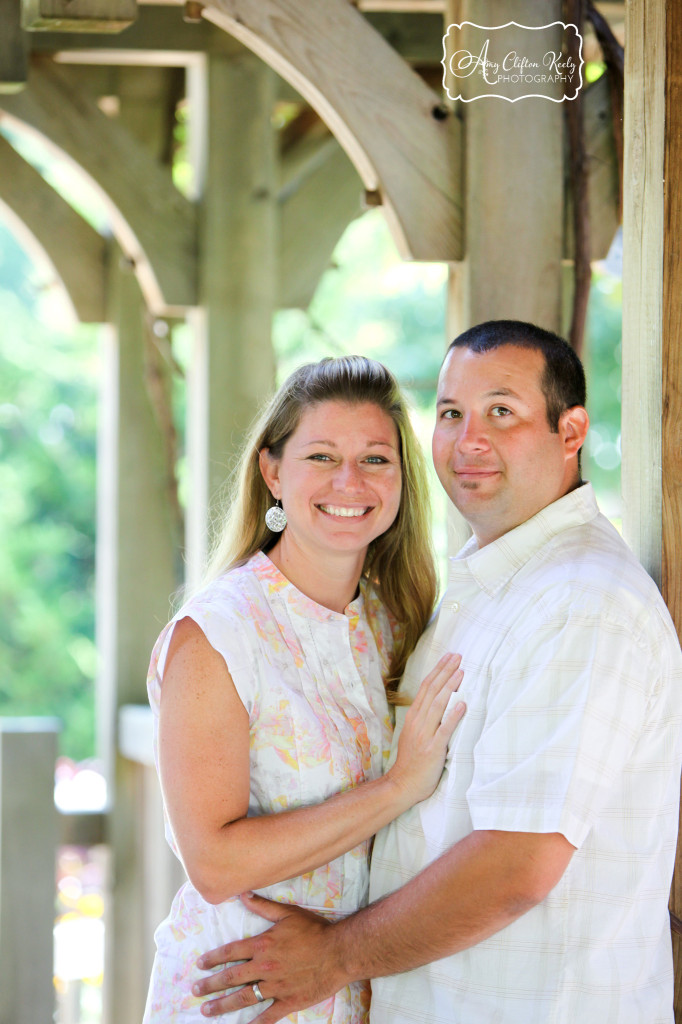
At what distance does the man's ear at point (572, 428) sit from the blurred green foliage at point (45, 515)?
29.0ft

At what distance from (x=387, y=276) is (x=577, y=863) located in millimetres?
9815

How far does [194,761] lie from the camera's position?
1.79 meters

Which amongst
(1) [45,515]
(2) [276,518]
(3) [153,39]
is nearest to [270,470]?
(2) [276,518]

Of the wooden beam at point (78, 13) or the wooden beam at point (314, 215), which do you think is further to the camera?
the wooden beam at point (314, 215)

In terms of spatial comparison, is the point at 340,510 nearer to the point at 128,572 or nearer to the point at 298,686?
the point at 298,686

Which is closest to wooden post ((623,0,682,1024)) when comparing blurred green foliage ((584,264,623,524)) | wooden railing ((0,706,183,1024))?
wooden railing ((0,706,183,1024))

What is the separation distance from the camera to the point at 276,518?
6.92 ft

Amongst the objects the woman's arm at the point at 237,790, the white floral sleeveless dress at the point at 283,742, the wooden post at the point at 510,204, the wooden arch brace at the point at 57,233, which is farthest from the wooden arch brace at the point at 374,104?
the wooden arch brace at the point at 57,233

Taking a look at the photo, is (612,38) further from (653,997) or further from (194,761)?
(653,997)

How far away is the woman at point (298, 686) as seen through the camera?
1.79 meters

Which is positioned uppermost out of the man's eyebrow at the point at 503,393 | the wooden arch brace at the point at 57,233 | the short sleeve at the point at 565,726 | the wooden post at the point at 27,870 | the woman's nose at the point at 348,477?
the wooden arch brace at the point at 57,233

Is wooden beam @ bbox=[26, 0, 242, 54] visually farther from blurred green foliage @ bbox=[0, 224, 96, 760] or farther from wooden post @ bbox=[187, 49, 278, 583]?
blurred green foliage @ bbox=[0, 224, 96, 760]

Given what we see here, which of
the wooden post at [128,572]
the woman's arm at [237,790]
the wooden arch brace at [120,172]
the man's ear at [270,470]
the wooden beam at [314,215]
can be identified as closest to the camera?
the woman's arm at [237,790]

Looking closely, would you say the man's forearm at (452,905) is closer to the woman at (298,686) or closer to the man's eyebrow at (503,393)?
the woman at (298,686)
